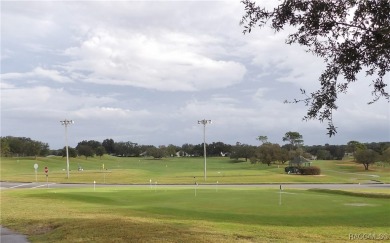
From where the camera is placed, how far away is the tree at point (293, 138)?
15988 cm

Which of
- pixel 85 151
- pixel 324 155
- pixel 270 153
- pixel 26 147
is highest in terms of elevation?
pixel 26 147

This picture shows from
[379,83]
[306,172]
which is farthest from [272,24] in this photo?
[306,172]

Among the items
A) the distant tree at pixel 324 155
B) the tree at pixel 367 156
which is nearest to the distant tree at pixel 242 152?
the distant tree at pixel 324 155

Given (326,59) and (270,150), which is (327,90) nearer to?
(326,59)

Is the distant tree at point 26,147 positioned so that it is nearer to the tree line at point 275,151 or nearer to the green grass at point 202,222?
the tree line at point 275,151

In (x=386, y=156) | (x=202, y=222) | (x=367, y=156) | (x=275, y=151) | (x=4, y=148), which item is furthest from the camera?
(x=4, y=148)

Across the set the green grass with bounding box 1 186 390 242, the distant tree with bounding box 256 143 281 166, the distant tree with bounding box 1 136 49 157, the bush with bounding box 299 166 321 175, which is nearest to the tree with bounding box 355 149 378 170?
the distant tree with bounding box 256 143 281 166

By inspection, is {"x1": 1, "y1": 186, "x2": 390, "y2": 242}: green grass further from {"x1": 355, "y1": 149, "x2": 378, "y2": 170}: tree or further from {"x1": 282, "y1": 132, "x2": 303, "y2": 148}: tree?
{"x1": 282, "y1": 132, "x2": 303, "y2": 148}: tree

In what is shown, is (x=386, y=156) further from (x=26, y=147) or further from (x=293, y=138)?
(x=26, y=147)

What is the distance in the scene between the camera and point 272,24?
12133 millimetres

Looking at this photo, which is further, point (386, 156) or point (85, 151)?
point (85, 151)

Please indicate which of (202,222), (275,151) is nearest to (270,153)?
(275,151)

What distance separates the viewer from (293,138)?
162m

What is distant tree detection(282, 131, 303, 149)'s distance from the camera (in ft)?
525
